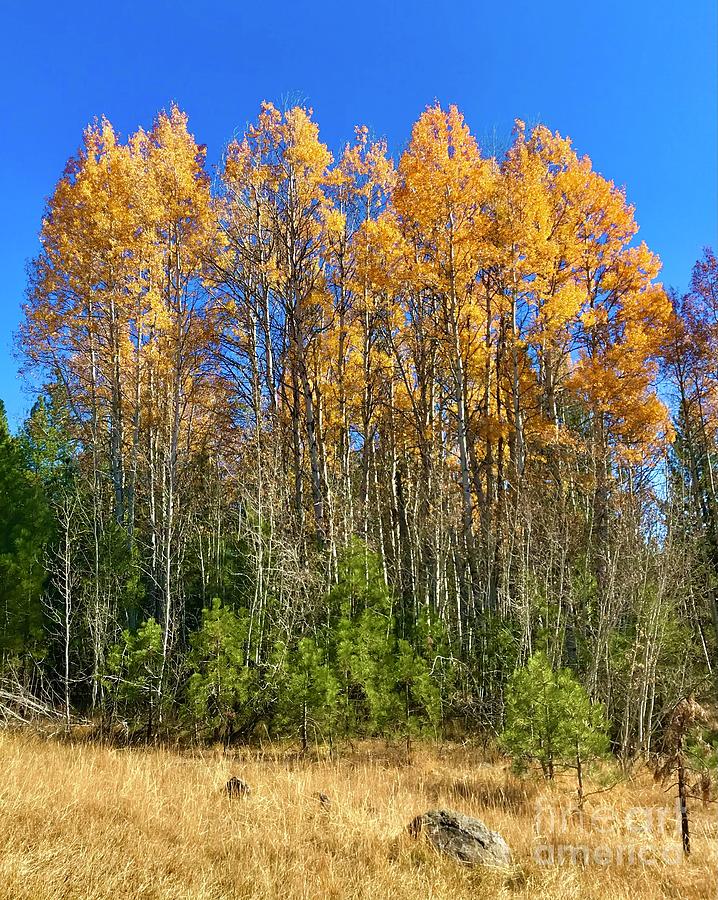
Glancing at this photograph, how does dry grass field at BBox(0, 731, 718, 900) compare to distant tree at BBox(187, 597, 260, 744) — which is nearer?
dry grass field at BBox(0, 731, 718, 900)

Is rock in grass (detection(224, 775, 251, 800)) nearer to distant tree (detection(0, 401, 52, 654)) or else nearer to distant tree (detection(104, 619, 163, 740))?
distant tree (detection(104, 619, 163, 740))

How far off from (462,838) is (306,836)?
1.36 m

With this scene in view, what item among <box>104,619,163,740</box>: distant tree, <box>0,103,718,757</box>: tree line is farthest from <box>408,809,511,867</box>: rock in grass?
<box>104,619,163,740</box>: distant tree

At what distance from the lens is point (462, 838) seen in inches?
186

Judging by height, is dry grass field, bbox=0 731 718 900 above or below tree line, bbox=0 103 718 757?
below

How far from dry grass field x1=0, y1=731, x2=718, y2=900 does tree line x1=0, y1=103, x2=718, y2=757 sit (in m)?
1.77

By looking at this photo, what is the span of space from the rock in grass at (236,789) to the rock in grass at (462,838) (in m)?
1.92

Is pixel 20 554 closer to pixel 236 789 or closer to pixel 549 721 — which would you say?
pixel 236 789

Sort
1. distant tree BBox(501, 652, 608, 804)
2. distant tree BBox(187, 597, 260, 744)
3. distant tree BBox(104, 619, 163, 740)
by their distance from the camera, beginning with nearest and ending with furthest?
distant tree BBox(501, 652, 608, 804) < distant tree BBox(187, 597, 260, 744) < distant tree BBox(104, 619, 163, 740)

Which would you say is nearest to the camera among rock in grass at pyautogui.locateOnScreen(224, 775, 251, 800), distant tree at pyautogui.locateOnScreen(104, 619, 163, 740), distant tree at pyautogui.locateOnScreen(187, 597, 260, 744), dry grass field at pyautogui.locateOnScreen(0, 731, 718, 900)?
dry grass field at pyautogui.locateOnScreen(0, 731, 718, 900)

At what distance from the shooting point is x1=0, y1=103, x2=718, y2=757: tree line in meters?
8.98

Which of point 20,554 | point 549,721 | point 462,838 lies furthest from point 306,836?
point 20,554

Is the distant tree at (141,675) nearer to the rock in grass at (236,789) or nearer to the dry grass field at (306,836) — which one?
the dry grass field at (306,836)

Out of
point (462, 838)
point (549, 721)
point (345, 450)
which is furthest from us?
point (345, 450)
